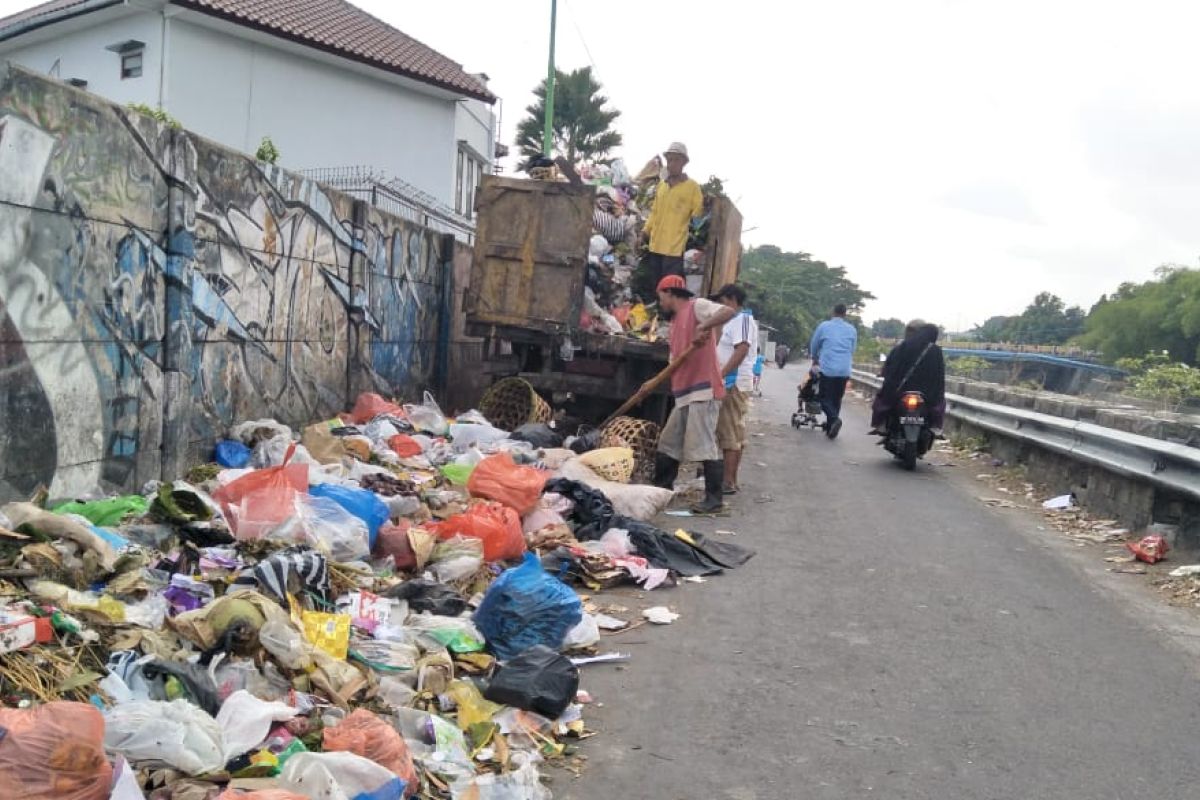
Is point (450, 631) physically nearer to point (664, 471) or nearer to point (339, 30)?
point (664, 471)

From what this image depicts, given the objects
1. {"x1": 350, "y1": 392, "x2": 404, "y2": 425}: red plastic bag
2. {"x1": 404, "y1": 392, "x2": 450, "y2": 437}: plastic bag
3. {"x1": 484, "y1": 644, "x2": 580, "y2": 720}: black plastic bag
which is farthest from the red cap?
{"x1": 484, "y1": 644, "x2": 580, "y2": 720}: black plastic bag

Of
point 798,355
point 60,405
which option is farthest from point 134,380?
point 798,355

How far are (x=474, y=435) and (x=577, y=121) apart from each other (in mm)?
35091

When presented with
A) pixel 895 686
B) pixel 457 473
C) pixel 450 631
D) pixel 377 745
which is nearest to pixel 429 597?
pixel 450 631

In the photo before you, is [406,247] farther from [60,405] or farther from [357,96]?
[357,96]

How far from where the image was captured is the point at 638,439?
887 centimetres

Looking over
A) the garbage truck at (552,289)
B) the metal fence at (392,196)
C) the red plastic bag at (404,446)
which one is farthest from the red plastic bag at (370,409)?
the metal fence at (392,196)

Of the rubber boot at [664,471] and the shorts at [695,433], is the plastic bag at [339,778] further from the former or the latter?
the rubber boot at [664,471]

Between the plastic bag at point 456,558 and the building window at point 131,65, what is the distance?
65.3 feet

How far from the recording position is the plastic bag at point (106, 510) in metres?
4.98

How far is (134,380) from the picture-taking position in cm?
588

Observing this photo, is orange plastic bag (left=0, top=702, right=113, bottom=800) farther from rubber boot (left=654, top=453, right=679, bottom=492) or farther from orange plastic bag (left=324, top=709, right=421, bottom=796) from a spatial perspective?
rubber boot (left=654, top=453, right=679, bottom=492)

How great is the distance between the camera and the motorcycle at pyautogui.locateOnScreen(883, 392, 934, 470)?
34.8 feet

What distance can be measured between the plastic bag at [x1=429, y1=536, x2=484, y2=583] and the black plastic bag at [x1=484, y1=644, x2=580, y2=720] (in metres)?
1.26
